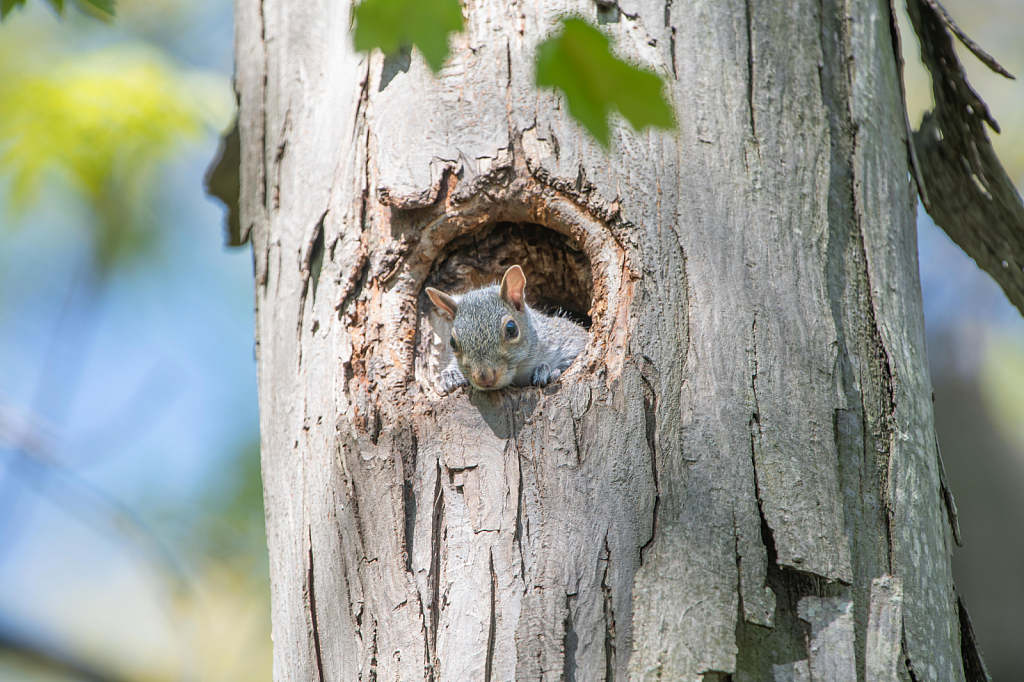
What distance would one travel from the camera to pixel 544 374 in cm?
→ 301

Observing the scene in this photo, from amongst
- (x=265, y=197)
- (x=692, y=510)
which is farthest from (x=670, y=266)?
(x=265, y=197)

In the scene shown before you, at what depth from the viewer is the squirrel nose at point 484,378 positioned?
2.43 metres

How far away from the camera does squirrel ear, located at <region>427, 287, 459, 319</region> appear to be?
252 cm

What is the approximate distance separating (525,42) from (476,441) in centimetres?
101

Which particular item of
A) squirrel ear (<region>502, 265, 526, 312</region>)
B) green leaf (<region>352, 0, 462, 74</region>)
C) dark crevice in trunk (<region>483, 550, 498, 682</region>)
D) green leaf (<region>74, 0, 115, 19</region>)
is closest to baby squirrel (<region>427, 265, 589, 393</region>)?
squirrel ear (<region>502, 265, 526, 312</region>)

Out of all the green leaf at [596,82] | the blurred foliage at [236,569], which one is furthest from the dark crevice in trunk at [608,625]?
the blurred foliage at [236,569]

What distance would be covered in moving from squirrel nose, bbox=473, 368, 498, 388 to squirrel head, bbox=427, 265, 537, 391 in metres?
0.08

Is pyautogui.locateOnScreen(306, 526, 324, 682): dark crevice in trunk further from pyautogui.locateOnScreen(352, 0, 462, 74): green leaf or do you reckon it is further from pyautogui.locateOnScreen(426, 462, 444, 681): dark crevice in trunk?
pyautogui.locateOnScreen(352, 0, 462, 74): green leaf

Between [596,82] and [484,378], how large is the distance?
1446 mm

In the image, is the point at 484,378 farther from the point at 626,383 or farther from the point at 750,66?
the point at 750,66

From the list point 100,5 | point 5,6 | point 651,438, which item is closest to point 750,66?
point 651,438

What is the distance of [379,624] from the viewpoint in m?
1.82

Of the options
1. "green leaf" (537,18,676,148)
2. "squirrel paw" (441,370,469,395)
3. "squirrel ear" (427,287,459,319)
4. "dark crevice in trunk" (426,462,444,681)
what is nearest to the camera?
"green leaf" (537,18,676,148)

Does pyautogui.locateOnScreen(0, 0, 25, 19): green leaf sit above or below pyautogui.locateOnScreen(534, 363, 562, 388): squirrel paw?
above
